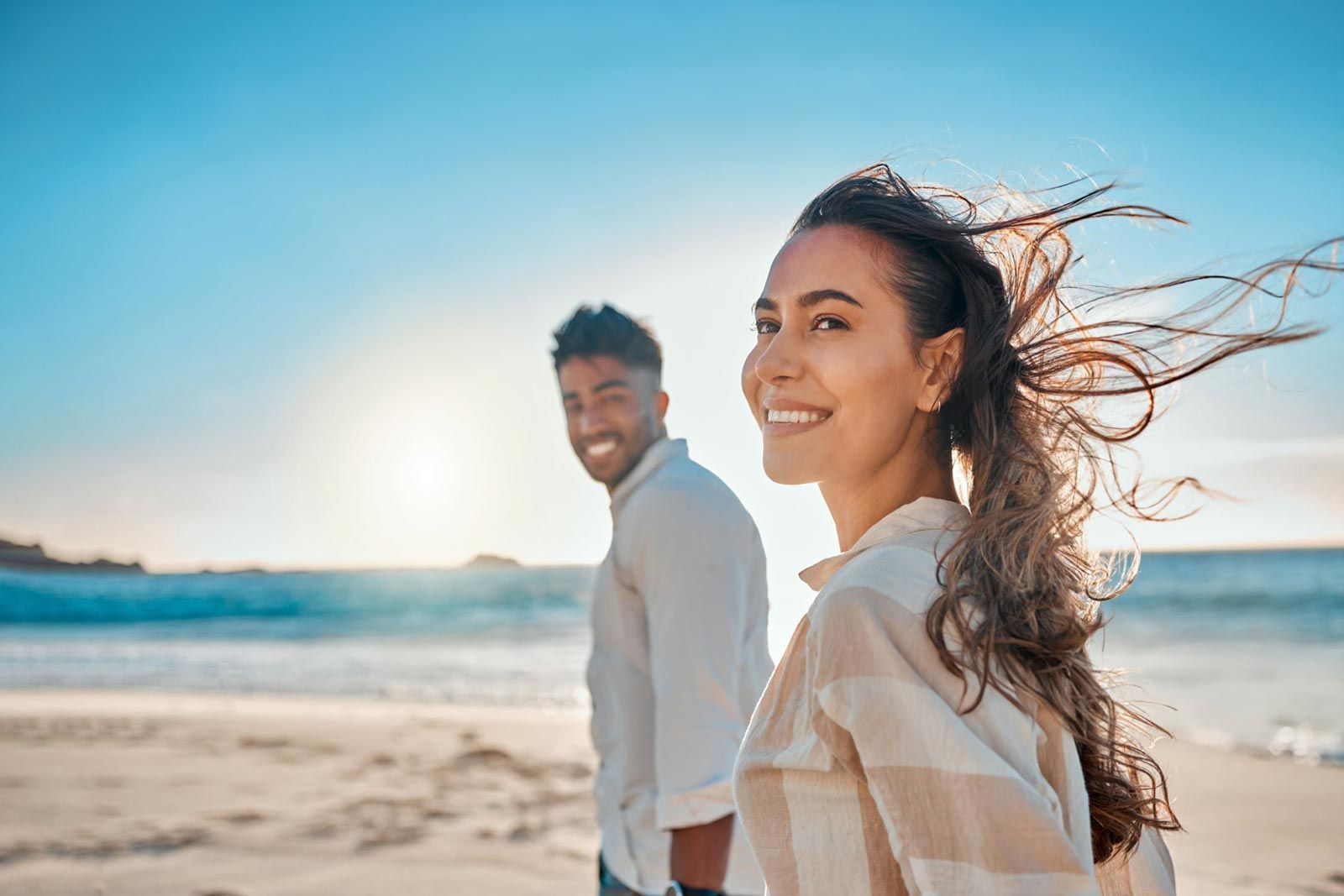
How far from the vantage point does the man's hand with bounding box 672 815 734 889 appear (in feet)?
Result: 8.13

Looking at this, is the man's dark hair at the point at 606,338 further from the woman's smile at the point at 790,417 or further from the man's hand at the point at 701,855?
the woman's smile at the point at 790,417

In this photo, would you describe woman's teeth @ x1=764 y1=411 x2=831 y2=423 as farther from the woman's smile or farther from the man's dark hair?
the man's dark hair

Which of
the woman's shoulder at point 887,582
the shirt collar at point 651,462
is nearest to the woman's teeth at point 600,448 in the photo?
the shirt collar at point 651,462

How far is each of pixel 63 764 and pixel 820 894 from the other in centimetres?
856

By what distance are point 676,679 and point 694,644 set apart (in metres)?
0.09

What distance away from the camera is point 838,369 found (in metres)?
1.52

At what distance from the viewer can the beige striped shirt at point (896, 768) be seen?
1081 mm

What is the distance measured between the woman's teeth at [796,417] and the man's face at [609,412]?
1809 millimetres

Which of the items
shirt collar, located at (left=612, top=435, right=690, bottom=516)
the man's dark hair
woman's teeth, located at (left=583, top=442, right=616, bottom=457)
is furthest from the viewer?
the man's dark hair

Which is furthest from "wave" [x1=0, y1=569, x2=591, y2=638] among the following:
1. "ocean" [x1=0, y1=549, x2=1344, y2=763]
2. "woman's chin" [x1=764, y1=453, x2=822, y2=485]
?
"woman's chin" [x1=764, y1=453, x2=822, y2=485]

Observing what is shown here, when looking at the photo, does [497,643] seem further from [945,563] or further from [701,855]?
[945,563]

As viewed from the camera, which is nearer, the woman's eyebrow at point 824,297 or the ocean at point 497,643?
the woman's eyebrow at point 824,297

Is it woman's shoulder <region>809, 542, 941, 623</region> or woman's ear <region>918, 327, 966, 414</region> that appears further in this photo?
woman's ear <region>918, 327, 966, 414</region>

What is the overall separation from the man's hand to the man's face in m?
1.26
